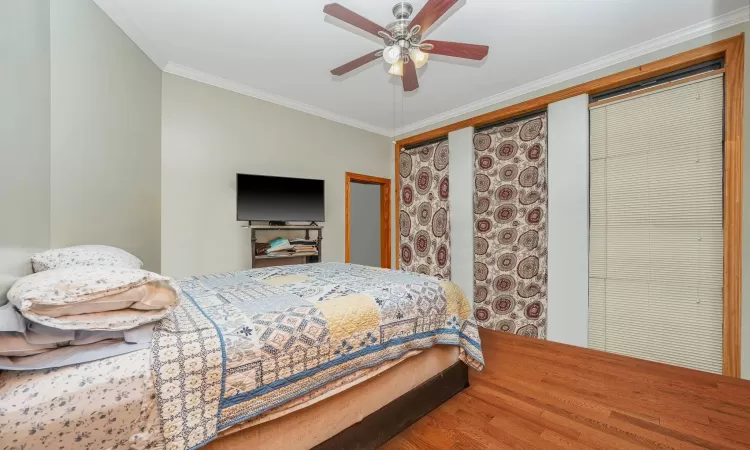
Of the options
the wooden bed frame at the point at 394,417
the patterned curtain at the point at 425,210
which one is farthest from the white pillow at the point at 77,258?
the patterned curtain at the point at 425,210

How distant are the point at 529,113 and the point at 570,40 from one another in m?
0.87

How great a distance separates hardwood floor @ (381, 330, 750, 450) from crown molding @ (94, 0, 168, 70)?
341 centimetres

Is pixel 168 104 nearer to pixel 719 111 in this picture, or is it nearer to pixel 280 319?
pixel 280 319

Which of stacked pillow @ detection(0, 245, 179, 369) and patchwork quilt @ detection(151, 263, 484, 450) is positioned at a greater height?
stacked pillow @ detection(0, 245, 179, 369)

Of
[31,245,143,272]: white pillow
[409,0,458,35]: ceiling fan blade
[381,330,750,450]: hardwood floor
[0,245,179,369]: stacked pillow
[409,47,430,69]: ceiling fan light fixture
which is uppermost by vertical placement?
[409,0,458,35]: ceiling fan blade

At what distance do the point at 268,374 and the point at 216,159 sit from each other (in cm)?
266

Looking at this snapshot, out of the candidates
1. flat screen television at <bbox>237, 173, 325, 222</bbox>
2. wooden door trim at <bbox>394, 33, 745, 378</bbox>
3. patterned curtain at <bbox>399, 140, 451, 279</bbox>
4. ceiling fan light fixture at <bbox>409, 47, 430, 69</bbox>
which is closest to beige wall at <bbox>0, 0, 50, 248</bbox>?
flat screen television at <bbox>237, 173, 325, 222</bbox>

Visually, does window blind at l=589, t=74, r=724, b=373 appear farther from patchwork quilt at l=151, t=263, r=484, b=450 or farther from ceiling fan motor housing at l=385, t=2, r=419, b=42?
ceiling fan motor housing at l=385, t=2, r=419, b=42

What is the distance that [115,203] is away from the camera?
2115mm

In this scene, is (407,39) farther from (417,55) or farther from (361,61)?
(361,61)

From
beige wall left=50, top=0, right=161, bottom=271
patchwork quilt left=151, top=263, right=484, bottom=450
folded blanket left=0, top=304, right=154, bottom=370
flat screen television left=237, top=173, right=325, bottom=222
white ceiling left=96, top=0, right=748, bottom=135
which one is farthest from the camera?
flat screen television left=237, top=173, right=325, bottom=222

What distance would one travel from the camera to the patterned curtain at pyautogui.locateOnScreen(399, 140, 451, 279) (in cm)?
407

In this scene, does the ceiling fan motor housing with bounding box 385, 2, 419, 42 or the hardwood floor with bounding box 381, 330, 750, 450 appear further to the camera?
the ceiling fan motor housing with bounding box 385, 2, 419, 42

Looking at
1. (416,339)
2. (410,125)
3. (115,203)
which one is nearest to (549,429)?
(416,339)
